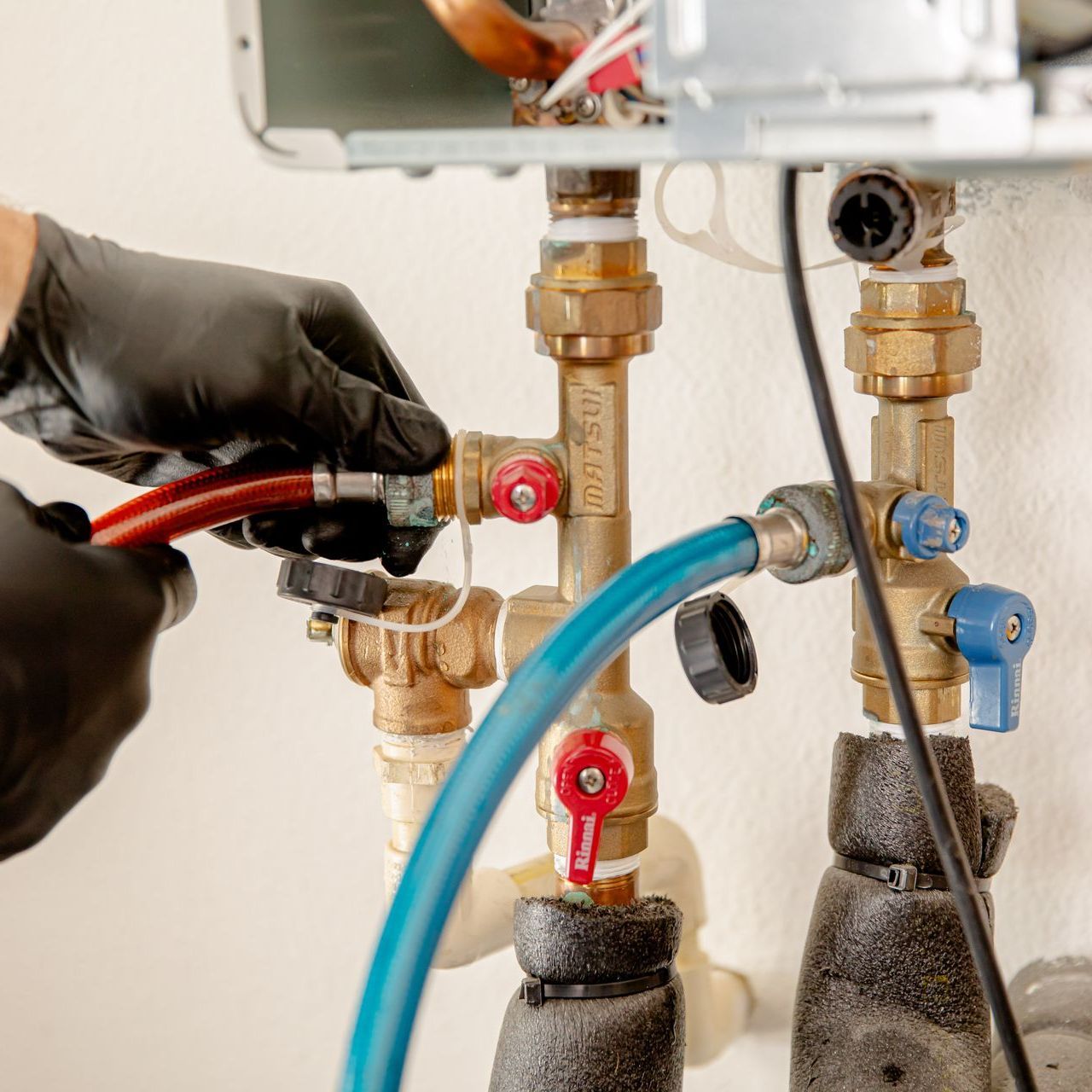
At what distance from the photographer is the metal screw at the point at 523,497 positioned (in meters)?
0.56

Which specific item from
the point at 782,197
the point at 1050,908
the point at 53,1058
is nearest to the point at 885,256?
the point at 782,197

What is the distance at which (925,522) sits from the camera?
0.56 meters

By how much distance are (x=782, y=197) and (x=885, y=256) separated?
0.21 feet

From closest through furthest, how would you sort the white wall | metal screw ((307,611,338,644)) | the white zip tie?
the white zip tie → metal screw ((307,611,338,644)) → the white wall

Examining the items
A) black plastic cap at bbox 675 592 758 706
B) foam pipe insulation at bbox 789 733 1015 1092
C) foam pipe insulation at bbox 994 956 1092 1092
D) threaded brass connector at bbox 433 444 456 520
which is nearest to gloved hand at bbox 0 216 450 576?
threaded brass connector at bbox 433 444 456 520

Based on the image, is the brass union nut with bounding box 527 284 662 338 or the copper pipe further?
the brass union nut with bounding box 527 284 662 338

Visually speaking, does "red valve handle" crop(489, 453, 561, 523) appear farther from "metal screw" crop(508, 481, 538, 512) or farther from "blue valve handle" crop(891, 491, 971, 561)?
"blue valve handle" crop(891, 491, 971, 561)

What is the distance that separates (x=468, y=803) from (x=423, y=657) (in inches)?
6.3

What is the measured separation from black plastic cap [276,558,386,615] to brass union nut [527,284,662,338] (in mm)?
135

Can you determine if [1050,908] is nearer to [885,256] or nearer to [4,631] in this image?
[885,256]

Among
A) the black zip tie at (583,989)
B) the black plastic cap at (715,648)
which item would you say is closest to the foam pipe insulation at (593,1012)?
the black zip tie at (583,989)

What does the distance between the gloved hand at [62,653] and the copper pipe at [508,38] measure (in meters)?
0.26

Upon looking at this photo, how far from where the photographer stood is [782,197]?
41cm

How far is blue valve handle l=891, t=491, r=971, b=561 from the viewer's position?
563 millimetres
